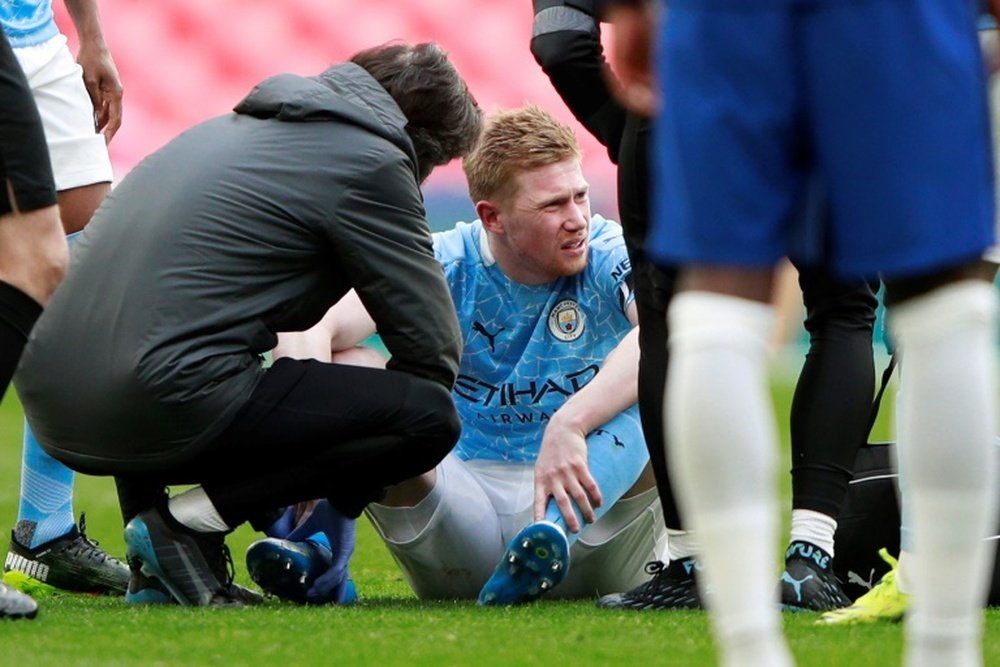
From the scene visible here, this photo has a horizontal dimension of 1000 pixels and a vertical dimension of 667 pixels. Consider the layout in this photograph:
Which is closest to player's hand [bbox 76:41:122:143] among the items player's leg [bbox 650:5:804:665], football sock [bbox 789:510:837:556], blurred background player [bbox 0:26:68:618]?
blurred background player [bbox 0:26:68:618]

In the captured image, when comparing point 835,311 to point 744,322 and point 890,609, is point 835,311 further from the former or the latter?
point 744,322

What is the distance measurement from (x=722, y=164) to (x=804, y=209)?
0.13 meters

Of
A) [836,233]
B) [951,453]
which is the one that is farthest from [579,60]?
[951,453]

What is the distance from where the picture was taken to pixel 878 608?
238 centimetres

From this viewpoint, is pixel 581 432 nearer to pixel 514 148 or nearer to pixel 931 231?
pixel 514 148

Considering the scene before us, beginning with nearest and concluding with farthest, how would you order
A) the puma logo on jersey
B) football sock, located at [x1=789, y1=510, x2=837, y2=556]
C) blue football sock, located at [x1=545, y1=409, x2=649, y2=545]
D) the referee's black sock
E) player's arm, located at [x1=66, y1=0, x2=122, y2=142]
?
the referee's black sock, football sock, located at [x1=789, y1=510, x2=837, y2=556], blue football sock, located at [x1=545, y1=409, x2=649, y2=545], the puma logo on jersey, player's arm, located at [x1=66, y1=0, x2=122, y2=142]

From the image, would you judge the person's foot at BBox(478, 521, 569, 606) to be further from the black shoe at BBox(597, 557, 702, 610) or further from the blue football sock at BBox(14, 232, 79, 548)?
the blue football sock at BBox(14, 232, 79, 548)

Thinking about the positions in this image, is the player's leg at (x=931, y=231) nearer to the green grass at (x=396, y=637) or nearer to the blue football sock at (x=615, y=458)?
the green grass at (x=396, y=637)

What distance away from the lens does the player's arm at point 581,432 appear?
2.82 metres

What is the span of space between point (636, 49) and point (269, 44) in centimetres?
615

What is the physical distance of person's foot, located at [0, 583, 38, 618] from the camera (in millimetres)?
2412

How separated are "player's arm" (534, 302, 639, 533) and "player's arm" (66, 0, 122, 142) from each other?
120 cm

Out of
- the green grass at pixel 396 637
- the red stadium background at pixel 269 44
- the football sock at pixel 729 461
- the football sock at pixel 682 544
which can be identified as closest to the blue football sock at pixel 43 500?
the green grass at pixel 396 637

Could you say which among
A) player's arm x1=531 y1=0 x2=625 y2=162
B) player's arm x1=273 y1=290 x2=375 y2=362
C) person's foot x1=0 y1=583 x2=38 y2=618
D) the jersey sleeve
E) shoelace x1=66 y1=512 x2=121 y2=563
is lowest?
shoelace x1=66 y1=512 x2=121 y2=563
